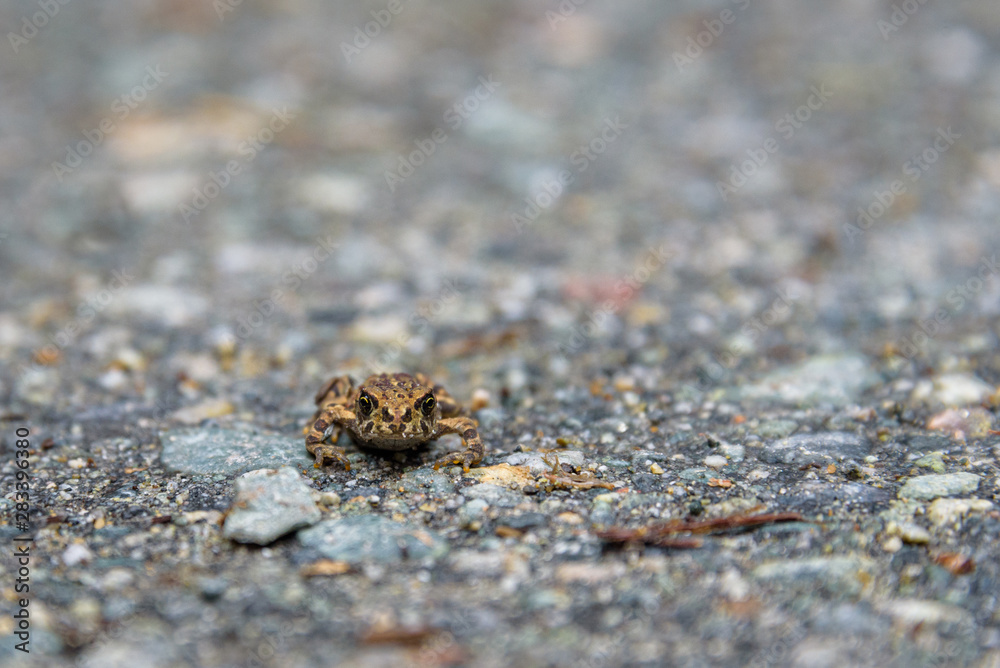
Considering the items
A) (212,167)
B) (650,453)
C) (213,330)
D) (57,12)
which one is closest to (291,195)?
(212,167)
